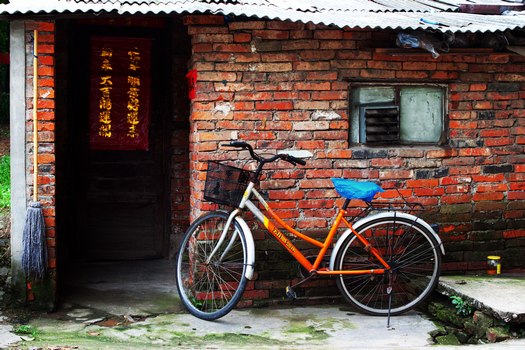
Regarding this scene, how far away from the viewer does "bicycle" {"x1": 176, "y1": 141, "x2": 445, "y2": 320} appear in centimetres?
554

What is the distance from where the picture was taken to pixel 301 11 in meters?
5.79

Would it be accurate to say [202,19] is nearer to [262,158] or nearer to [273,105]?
[273,105]

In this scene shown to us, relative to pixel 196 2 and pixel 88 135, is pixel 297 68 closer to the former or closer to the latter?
pixel 196 2

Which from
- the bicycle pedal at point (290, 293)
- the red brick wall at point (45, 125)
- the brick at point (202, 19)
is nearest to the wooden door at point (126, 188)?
the red brick wall at point (45, 125)

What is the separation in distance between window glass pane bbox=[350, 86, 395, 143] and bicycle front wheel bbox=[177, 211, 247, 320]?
4.86 ft

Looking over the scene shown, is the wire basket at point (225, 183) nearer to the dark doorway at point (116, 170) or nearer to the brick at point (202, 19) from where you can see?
the brick at point (202, 19)

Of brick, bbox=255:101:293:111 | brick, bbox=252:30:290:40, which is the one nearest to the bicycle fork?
brick, bbox=255:101:293:111

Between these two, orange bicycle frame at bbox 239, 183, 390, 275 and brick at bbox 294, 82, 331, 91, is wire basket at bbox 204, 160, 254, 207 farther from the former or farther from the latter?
brick at bbox 294, 82, 331, 91

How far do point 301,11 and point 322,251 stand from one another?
2092 mm

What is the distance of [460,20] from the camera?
5.76 m

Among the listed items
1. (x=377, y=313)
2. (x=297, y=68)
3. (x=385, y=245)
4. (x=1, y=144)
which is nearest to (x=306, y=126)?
(x=297, y=68)

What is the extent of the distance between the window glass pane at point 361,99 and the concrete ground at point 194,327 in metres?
1.59

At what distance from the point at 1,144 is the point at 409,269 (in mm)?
9457

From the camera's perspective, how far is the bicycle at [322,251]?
5539mm
